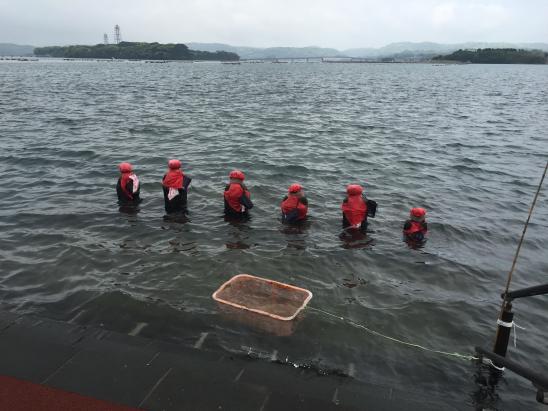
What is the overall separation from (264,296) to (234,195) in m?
4.39

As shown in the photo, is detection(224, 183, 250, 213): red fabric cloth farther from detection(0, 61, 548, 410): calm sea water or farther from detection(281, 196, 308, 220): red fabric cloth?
detection(281, 196, 308, 220): red fabric cloth

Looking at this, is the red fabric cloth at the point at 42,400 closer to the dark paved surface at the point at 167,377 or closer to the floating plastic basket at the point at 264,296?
the dark paved surface at the point at 167,377

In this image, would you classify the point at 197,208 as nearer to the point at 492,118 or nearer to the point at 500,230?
the point at 500,230

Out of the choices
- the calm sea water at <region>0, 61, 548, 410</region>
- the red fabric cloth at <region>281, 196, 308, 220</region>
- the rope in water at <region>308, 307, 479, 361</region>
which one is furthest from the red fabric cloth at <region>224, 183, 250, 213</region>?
the rope in water at <region>308, 307, 479, 361</region>

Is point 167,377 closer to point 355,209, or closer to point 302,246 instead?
point 302,246

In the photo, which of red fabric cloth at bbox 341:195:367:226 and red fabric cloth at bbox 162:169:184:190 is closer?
red fabric cloth at bbox 341:195:367:226

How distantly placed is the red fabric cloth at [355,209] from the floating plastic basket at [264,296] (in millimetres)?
3680

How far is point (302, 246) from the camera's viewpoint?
11.7m

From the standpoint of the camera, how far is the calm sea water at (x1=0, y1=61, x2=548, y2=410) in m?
7.80

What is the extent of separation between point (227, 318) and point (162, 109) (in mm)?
34031

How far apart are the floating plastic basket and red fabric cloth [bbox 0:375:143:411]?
352cm

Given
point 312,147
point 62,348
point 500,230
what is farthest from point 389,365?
point 312,147

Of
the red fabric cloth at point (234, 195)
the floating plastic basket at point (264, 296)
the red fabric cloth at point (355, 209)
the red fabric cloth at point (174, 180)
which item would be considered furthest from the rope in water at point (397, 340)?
the red fabric cloth at point (174, 180)

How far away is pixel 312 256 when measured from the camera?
11.1 m
